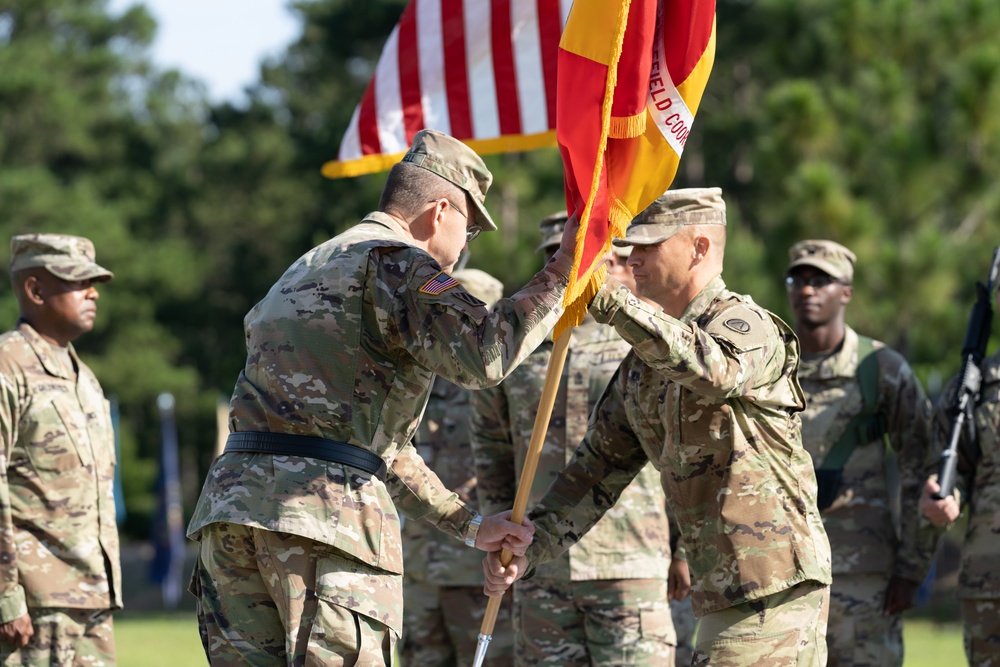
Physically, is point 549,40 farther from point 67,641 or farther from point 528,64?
point 67,641

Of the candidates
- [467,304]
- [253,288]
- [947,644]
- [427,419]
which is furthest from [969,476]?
[253,288]

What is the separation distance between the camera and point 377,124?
8.78 m

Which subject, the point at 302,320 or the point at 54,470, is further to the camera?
the point at 54,470

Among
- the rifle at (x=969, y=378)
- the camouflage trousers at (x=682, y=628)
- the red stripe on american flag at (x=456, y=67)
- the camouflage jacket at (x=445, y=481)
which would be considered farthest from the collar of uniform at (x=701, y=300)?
the red stripe on american flag at (x=456, y=67)

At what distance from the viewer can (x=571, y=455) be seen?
6.52 m

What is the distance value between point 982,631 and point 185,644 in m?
12.1

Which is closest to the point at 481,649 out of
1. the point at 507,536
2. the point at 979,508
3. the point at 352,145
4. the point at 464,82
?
the point at 507,536

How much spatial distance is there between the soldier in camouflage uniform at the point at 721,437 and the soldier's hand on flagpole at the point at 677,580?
1.44m

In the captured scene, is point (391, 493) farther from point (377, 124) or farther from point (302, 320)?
point (377, 124)

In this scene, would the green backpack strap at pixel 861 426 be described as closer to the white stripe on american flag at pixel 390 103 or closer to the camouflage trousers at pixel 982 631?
the camouflage trousers at pixel 982 631

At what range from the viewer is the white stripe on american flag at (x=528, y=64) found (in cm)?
853

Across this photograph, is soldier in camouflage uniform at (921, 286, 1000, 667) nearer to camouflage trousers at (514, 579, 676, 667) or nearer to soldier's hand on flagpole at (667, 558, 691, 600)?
soldier's hand on flagpole at (667, 558, 691, 600)

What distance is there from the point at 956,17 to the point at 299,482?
14411mm

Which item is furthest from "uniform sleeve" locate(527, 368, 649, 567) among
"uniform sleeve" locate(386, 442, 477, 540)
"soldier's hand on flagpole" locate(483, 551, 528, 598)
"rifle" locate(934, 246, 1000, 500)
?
"rifle" locate(934, 246, 1000, 500)
